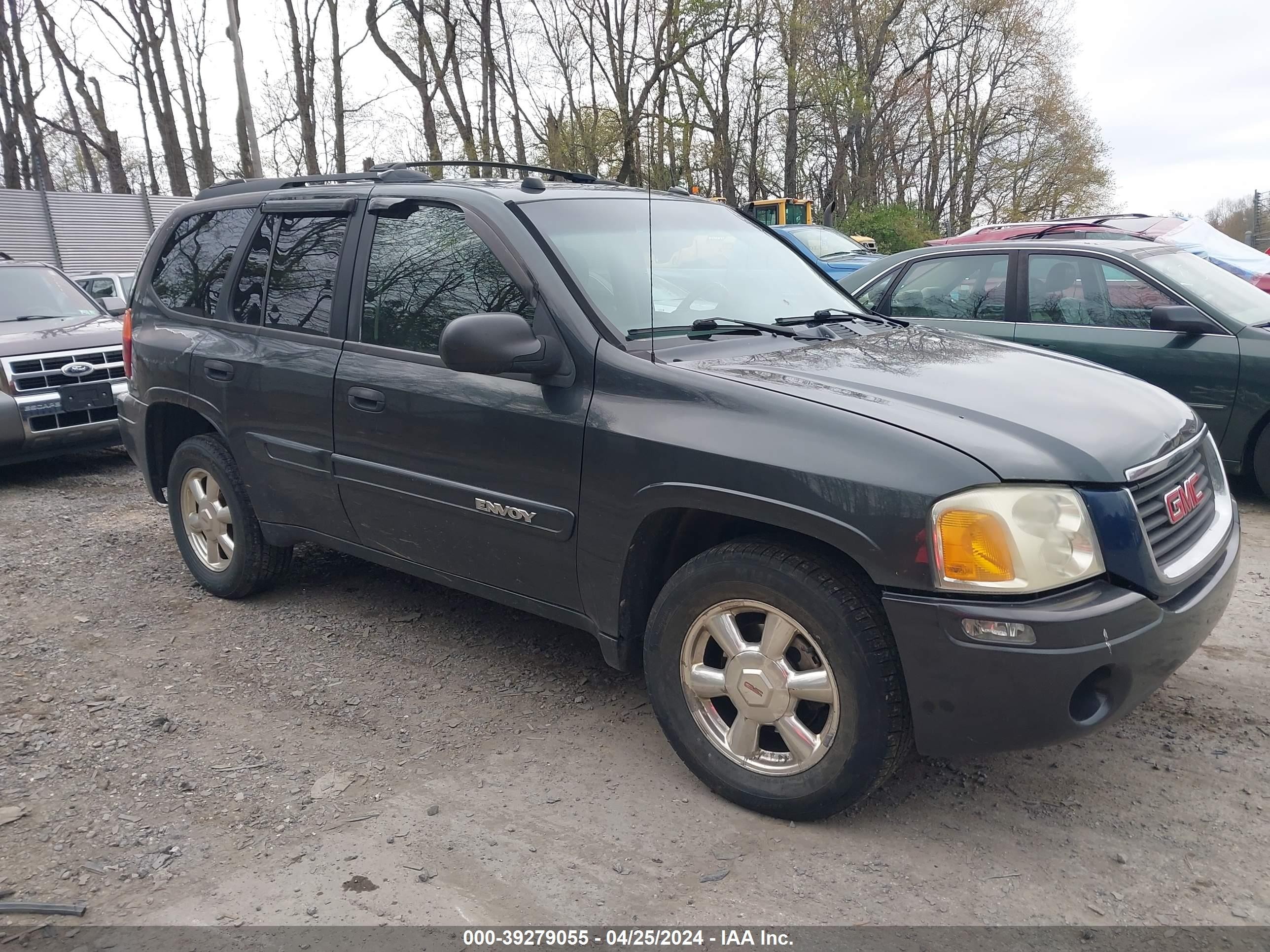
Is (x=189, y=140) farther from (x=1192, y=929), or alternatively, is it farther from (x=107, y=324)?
(x=1192, y=929)

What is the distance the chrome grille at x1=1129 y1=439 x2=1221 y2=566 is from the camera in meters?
2.50

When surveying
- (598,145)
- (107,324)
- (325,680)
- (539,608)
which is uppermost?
(598,145)

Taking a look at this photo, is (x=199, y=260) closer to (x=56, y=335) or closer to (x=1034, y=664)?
Result: (x=56, y=335)

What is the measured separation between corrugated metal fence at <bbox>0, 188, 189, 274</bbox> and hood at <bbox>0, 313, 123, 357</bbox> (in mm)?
15703

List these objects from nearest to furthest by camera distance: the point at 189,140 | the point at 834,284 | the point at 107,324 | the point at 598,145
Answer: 1. the point at 834,284
2. the point at 107,324
3. the point at 598,145
4. the point at 189,140

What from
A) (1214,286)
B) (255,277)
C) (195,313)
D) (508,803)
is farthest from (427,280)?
(1214,286)

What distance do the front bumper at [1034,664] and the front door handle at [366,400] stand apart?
2.01 metres

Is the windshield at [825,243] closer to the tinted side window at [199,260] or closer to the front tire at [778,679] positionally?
the tinted side window at [199,260]

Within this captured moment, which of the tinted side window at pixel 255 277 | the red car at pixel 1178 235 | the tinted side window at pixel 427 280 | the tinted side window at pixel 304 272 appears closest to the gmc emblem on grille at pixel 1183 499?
the tinted side window at pixel 427 280

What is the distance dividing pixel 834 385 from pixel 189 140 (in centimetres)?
3419

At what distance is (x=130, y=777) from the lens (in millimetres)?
3084

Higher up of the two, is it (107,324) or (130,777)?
(107,324)

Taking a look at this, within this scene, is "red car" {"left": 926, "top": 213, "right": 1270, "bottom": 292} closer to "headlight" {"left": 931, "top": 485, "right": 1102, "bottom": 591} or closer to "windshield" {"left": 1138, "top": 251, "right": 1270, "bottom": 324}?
"windshield" {"left": 1138, "top": 251, "right": 1270, "bottom": 324}

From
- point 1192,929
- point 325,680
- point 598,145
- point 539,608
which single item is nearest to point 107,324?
point 325,680
